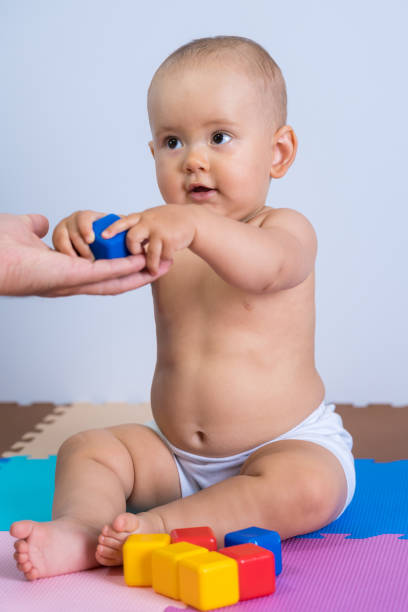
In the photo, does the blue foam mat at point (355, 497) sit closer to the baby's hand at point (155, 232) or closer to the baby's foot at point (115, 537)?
the baby's foot at point (115, 537)

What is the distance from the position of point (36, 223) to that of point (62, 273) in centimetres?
19

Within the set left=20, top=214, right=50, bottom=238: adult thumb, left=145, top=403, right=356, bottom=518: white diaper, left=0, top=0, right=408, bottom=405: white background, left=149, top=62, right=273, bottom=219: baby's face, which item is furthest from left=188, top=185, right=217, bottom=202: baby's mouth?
left=0, top=0, right=408, bottom=405: white background

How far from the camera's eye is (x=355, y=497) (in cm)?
135

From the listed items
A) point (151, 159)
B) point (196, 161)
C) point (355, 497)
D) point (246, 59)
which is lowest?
point (355, 497)

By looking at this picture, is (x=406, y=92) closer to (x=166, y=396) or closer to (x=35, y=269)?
(x=166, y=396)

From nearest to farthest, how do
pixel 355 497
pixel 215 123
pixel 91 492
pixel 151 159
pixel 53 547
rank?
pixel 53 547
pixel 91 492
pixel 215 123
pixel 355 497
pixel 151 159

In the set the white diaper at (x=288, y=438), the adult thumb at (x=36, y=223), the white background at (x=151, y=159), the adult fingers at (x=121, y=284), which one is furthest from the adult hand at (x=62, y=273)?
the white background at (x=151, y=159)

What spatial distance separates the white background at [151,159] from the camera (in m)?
2.24

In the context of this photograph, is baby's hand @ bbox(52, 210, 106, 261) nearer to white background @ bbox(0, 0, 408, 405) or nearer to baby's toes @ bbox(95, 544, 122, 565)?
baby's toes @ bbox(95, 544, 122, 565)

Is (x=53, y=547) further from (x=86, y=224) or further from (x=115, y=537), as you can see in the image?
(x=86, y=224)

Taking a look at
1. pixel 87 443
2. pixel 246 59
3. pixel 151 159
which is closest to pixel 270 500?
pixel 87 443

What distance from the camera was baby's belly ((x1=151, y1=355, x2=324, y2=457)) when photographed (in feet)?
4.10

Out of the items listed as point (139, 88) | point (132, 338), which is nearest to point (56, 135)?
point (139, 88)

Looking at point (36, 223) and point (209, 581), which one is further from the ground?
point (36, 223)
